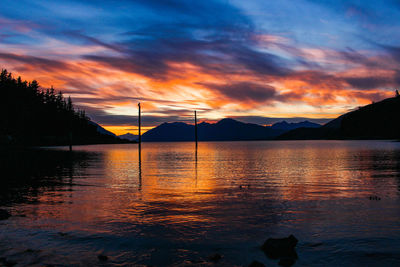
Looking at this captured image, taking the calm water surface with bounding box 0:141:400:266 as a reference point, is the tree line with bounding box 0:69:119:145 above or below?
above

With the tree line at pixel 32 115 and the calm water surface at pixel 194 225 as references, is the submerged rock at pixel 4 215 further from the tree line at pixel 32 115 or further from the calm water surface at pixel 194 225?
the tree line at pixel 32 115

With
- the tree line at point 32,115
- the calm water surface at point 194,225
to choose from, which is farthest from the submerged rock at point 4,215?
the tree line at point 32,115

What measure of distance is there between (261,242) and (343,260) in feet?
8.65

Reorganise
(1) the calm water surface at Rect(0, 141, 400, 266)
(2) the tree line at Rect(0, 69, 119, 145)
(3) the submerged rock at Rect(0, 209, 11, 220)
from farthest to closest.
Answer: (2) the tree line at Rect(0, 69, 119, 145), (3) the submerged rock at Rect(0, 209, 11, 220), (1) the calm water surface at Rect(0, 141, 400, 266)

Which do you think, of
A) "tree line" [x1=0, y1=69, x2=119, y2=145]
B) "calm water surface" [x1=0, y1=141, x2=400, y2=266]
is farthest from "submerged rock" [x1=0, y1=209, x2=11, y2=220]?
"tree line" [x1=0, y1=69, x2=119, y2=145]

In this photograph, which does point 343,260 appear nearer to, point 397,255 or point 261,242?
point 397,255

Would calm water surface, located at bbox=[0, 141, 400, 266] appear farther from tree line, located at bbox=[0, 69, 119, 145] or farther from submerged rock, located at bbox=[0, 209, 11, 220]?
tree line, located at bbox=[0, 69, 119, 145]

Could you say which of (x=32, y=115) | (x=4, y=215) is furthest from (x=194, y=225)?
(x=32, y=115)

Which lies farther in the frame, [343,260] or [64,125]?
[64,125]

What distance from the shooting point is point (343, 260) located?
978 centimetres

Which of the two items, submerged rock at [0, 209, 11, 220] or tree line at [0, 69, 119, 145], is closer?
submerged rock at [0, 209, 11, 220]

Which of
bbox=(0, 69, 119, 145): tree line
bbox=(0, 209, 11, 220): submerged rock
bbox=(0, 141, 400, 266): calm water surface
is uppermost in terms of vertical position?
bbox=(0, 69, 119, 145): tree line

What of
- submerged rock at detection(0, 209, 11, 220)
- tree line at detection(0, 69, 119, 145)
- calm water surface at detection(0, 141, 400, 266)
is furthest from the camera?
tree line at detection(0, 69, 119, 145)

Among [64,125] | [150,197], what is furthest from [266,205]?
[64,125]
